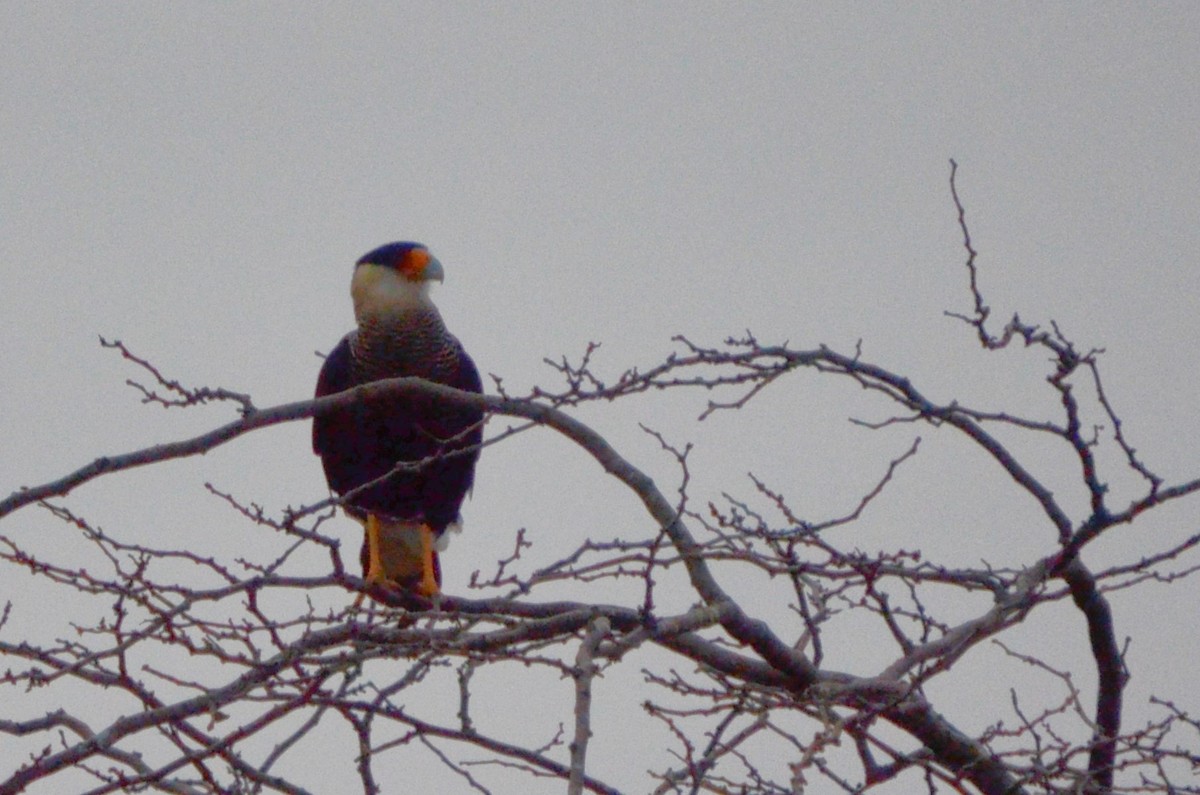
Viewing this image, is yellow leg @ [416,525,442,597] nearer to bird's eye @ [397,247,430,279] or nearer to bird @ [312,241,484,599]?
bird @ [312,241,484,599]

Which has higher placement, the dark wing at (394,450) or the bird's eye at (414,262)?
the bird's eye at (414,262)

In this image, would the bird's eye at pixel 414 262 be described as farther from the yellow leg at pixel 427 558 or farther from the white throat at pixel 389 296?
the yellow leg at pixel 427 558

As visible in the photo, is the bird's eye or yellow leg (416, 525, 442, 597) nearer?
yellow leg (416, 525, 442, 597)

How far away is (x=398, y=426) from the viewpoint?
5.96 meters

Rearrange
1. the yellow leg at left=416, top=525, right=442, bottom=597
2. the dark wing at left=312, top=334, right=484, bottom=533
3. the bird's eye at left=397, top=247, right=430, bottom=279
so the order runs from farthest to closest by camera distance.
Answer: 1. the bird's eye at left=397, top=247, right=430, bottom=279
2. the yellow leg at left=416, top=525, right=442, bottom=597
3. the dark wing at left=312, top=334, right=484, bottom=533

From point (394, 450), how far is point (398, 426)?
13cm

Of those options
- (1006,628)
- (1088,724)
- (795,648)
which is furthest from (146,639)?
(1088,724)

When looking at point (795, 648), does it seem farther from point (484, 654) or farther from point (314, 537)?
point (314, 537)

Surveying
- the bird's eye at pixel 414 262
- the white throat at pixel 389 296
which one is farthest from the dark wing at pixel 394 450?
the bird's eye at pixel 414 262

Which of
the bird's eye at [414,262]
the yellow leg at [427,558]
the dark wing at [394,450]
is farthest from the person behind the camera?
the bird's eye at [414,262]

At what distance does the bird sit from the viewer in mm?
5992

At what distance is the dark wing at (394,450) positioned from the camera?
19.5 ft

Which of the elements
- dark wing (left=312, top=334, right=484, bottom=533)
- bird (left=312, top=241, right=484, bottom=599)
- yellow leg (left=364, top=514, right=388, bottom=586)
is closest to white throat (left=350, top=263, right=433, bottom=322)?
bird (left=312, top=241, right=484, bottom=599)

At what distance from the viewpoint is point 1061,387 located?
114 inches
